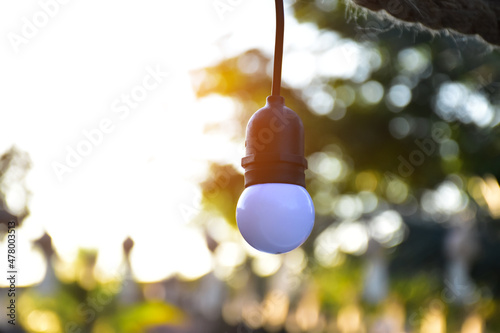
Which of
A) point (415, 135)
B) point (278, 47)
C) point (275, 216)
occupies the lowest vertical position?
point (415, 135)

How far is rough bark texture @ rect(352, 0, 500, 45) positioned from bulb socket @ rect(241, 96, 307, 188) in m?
0.43

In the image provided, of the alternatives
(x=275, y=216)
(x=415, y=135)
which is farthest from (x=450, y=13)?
(x=415, y=135)

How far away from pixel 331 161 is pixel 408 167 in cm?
180

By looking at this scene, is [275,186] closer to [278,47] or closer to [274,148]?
[274,148]

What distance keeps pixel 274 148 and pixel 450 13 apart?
2.36 feet

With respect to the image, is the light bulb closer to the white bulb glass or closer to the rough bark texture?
the white bulb glass

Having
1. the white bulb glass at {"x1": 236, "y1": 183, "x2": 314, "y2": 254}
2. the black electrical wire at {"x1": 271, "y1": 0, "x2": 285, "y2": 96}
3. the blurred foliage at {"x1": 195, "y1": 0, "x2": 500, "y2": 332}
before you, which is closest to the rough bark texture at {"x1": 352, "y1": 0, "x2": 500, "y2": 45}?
the black electrical wire at {"x1": 271, "y1": 0, "x2": 285, "y2": 96}

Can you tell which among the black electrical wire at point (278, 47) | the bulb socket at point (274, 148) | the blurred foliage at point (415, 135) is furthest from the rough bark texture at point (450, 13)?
the blurred foliage at point (415, 135)

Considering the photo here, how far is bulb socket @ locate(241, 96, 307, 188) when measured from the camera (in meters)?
1.42

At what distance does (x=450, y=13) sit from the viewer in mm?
1614

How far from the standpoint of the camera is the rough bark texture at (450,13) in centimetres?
157

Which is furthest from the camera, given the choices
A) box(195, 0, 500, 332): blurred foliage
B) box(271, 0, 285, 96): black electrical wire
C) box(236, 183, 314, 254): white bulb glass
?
box(195, 0, 500, 332): blurred foliage

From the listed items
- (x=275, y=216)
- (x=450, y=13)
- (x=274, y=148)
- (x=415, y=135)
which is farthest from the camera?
(x=415, y=135)

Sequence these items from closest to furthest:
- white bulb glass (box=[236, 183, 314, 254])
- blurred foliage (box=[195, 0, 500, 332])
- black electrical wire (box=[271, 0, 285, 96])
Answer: white bulb glass (box=[236, 183, 314, 254]), black electrical wire (box=[271, 0, 285, 96]), blurred foliage (box=[195, 0, 500, 332])
